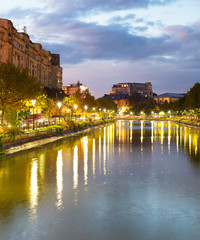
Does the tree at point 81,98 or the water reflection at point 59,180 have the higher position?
the tree at point 81,98

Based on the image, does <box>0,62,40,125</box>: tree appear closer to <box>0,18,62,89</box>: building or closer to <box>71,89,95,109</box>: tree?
<box>0,18,62,89</box>: building

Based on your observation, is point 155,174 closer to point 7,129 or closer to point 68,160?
point 68,160

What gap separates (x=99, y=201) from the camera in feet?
31.6

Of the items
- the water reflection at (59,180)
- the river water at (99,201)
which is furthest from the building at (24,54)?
the river water at (99,201)

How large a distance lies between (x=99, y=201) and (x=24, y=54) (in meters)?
96.1

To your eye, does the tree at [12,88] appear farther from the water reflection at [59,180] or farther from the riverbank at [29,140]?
the water reflection at [59,180]

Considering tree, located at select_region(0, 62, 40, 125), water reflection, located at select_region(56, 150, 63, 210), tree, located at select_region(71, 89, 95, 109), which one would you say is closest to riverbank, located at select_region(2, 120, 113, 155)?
tree, located at select_region(0, 62, 40, 125)

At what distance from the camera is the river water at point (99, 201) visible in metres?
7.18

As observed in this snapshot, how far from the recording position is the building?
80.2 metres

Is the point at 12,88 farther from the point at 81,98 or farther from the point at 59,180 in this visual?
the point at 81,98

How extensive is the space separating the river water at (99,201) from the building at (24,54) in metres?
31.5

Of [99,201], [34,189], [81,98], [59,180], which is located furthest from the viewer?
[81,98]

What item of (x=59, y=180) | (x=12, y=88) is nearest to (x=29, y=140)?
(x=12, y=88)

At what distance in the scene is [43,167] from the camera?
1608cm
